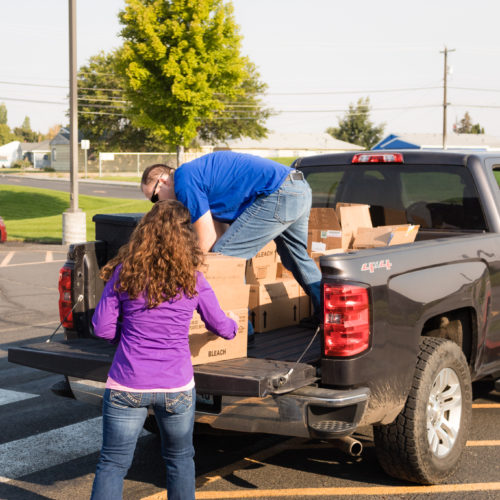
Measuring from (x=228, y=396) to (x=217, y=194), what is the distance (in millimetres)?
1512

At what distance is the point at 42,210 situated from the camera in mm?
31656

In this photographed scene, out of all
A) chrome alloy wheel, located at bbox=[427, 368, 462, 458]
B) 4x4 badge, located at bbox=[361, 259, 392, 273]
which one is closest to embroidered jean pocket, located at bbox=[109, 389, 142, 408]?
4x4 badge, located at bbox=[361, 259, 392, 273]

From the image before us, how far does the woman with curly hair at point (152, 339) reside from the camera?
11.4 ft

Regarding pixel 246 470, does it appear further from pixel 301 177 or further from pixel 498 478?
pixel 301 177

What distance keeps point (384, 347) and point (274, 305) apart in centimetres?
120

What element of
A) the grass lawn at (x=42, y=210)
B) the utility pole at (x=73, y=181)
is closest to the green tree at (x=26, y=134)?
the grass lawn at (x=42, y=210)

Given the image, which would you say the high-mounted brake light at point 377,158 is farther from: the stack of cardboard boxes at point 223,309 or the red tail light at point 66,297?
the red tail light at point 66,297

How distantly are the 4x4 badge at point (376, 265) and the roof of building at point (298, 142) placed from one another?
88.7 meters

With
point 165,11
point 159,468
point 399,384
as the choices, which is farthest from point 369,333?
point 165,11

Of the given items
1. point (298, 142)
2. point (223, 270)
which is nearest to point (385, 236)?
point (223, 270)

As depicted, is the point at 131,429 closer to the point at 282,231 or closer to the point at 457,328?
the point at 282,231

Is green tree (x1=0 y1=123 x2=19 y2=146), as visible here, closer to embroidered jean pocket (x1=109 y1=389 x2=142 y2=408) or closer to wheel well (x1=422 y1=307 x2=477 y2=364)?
wheel well (x1=422 y1=307 x2=477 y2=364)

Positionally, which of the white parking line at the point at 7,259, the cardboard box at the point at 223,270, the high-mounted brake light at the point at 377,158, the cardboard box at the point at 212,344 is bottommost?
the white parking line at the point at 7,259

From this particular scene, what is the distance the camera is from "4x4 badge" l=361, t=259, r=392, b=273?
4.12 metres
